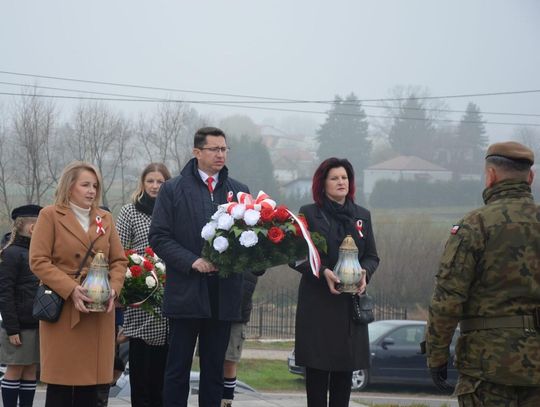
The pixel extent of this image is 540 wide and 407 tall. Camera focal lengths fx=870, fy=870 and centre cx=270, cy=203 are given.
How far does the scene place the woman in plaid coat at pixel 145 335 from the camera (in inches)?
277

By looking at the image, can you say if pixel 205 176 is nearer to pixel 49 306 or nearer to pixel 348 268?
pixel 348 268

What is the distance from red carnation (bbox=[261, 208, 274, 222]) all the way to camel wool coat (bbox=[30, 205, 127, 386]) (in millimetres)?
1156

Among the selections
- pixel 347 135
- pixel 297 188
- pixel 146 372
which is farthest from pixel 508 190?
pixel 347 135

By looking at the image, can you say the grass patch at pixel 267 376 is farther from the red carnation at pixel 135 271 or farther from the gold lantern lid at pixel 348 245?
the gold lantern lid at pixel 348 245

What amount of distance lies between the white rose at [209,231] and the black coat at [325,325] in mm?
839

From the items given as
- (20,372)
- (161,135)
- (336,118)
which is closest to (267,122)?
(336,118)

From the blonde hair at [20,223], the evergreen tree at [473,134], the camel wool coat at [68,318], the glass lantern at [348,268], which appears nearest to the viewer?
the camel wool coat at [68,318]

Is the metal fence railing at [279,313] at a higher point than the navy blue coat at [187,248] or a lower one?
lower

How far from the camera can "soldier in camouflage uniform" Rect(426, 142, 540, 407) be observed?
4.82 meters

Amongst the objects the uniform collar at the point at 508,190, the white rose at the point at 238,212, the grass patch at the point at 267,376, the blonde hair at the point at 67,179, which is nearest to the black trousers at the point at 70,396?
→ the blonde hair at the point at 67,179

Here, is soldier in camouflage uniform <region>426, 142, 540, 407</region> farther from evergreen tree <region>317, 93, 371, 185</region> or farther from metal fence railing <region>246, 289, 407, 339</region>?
evergreen tree <region>317, 93, 371, 185</region>

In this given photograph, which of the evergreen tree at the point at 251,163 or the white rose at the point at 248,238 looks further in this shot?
the evergreen tree at the point at 251,163

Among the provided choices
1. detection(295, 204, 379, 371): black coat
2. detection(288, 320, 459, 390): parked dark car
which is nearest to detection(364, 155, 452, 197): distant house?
detection(288, 320, 459, 390): parked dark car

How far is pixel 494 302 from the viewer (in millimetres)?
4883
